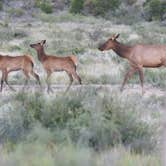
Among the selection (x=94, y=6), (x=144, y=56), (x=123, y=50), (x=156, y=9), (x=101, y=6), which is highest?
(x=94, y=6)

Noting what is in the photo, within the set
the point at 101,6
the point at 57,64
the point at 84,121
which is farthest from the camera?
the point at 101,6

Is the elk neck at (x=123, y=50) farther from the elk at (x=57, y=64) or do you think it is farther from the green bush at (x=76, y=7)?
the green bush at (x=76, y=7)

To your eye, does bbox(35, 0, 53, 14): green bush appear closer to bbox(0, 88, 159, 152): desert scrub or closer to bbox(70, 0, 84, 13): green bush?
bbox(70, 0, 84, 13): green bush

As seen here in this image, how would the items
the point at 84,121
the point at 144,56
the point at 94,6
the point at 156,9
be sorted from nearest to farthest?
the point at 84,121 → the point at 144,56 → the point at 156,9 → the point at 94,6

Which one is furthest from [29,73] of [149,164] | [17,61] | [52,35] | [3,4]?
[3,4]

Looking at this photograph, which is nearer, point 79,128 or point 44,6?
point 79,128

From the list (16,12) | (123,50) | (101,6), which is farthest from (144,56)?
(16,12)

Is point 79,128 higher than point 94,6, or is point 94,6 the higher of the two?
point 94,6

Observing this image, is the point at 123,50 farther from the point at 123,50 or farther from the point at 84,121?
the point at 84,121

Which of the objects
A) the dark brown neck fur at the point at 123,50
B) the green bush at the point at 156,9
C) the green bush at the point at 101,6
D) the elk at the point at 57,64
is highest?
the green bush at the point at 101,6

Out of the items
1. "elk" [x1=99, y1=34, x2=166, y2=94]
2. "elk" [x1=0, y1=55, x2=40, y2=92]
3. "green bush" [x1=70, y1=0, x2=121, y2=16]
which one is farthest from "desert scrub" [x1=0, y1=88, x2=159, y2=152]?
"green bush" [x1=70, y1=0, x2=121, y2=16]

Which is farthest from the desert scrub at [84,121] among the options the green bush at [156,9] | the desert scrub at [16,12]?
the desert scrub at [16,12]

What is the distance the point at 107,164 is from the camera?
709 cm

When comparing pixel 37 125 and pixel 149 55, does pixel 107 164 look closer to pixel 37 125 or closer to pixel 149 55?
pixel 37 125
